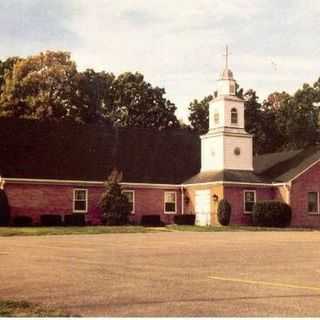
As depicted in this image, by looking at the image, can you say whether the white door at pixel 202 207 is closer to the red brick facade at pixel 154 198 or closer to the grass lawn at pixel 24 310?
the red brick facade at pixel 154 198

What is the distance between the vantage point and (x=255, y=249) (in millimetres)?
21234

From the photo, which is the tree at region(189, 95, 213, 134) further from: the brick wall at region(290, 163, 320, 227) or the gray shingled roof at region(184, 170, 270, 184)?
the brick wall at region(290, 163, 320, 227)

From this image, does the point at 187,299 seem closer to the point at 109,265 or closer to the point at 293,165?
the point at 109,265

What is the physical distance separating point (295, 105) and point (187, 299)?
60668 mm

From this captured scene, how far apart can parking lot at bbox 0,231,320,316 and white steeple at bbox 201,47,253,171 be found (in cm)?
2626

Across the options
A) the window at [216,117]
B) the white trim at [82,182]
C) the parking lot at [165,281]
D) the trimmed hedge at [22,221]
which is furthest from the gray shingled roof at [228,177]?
the parking lot at [165,281]

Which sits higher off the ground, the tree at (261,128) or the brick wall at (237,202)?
the tree at (261,128)

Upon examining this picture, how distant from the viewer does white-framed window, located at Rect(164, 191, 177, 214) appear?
46875mm

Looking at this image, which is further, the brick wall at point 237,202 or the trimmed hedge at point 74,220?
the brick wall at point 237,202

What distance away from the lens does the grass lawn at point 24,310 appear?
8.42 m

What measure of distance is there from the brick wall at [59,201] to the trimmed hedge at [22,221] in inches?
34.7

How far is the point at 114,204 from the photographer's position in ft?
136

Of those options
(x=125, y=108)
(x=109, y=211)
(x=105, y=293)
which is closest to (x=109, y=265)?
(x=105, y=293)

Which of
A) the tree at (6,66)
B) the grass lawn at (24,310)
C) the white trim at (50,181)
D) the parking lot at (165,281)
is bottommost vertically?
the grass lawn at (24,310)
